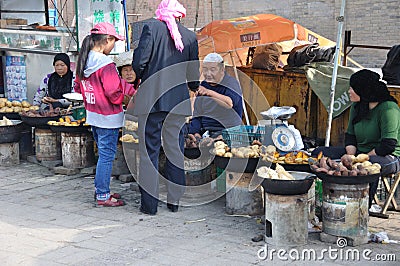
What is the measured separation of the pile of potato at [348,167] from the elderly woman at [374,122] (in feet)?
1.00

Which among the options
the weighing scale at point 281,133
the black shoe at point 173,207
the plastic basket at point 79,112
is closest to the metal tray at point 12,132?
the plastic basket at point 79,112

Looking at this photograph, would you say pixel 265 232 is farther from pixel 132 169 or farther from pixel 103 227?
pixel 132 169

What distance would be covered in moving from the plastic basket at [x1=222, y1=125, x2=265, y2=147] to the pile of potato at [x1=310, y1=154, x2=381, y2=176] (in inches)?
43.4

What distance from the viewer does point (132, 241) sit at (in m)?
5.28

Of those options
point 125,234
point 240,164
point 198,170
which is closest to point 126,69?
point 198,170

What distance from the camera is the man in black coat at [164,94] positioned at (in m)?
5.85

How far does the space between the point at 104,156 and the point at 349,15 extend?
35.8 feet

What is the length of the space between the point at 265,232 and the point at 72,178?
3271 millimetres

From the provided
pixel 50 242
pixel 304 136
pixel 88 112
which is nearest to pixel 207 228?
pixel 50 242

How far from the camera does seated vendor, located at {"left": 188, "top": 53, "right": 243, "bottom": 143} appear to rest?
6750 millimetres

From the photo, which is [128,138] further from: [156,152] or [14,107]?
[14,107]

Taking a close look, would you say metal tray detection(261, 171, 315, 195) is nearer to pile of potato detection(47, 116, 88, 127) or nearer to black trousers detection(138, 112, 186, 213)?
black trousers detection(138, 112, 186, 213)

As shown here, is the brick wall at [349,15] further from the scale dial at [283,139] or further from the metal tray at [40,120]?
the scale dial at [283,139]

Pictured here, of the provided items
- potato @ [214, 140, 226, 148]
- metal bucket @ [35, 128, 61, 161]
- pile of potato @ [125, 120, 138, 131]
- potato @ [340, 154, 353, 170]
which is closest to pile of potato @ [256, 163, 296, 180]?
potato @ [340, 154, 353, 170]
